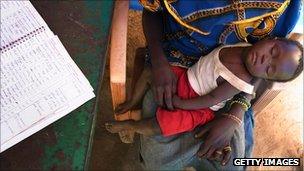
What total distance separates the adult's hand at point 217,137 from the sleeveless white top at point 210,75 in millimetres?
79

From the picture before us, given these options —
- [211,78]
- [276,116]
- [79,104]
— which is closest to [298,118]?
[276,116]

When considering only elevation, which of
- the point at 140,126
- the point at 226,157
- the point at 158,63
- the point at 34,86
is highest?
the point at 34,86

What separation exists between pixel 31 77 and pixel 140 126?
53 centimetres

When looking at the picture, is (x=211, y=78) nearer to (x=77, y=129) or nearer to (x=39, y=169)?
(x=77, y=129)

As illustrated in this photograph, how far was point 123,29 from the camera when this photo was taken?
1.18 meters

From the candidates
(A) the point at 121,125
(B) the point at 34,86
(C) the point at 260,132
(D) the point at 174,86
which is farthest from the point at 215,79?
(C) the point at 260,132

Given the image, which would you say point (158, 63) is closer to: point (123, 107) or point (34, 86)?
point (123, 107)

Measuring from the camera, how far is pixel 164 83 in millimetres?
1293

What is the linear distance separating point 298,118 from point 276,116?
0.52 feet

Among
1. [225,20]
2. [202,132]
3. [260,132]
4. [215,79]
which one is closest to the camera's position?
[225,20]

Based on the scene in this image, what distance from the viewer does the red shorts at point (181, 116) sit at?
4.32ft

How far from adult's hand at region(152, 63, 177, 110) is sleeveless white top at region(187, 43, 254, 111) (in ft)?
0.24

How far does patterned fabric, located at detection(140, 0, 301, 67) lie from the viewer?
107cm

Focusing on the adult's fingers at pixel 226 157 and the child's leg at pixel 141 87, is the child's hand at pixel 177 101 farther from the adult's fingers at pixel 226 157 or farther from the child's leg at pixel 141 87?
the adult's fingers at pixel 226 157
